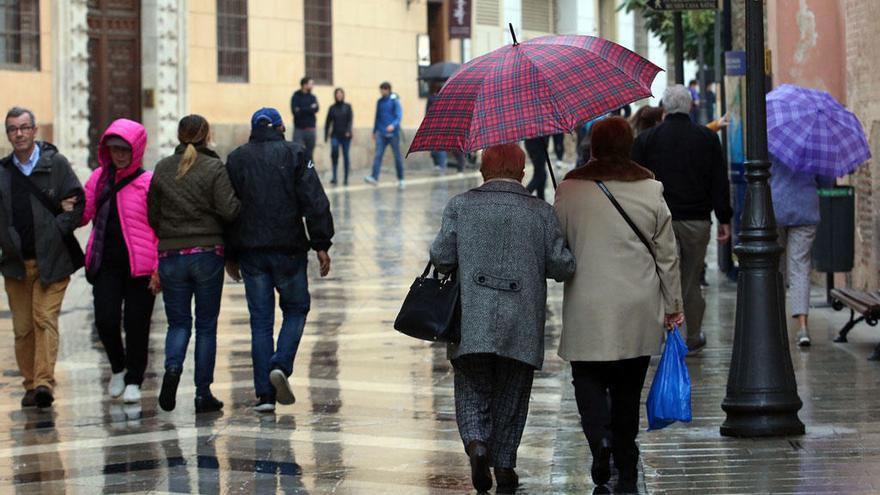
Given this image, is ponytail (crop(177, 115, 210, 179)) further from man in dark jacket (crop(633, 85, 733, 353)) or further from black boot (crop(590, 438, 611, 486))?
black boot (crop(590, 438, 611, 486))

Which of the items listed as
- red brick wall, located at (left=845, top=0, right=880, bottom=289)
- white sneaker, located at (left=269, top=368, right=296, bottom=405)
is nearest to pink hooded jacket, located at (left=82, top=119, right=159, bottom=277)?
white sneaker, located at (left=269, top=368, right=296, bottom=405)

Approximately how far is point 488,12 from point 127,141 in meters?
35.6

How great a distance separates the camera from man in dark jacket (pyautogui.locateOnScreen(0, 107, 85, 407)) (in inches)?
448

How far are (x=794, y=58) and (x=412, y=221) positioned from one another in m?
8.34

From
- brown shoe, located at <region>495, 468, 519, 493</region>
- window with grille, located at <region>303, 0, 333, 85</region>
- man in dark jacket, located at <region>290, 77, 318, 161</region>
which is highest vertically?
window with grille, located at <region>303, 0, 333, 85</region>

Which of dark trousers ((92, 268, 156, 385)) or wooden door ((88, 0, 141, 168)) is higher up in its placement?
wooden door ((88, 0, 141, 168))

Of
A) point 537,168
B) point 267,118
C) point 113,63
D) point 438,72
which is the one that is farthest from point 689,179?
point 438,72

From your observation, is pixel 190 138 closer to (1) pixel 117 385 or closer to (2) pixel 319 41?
(1) pixel 117 385

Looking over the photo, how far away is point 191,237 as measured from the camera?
10.8 meters

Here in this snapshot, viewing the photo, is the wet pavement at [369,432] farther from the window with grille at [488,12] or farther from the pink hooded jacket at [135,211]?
the window with grille at [488,12]

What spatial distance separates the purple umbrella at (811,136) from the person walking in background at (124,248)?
4.38 metres

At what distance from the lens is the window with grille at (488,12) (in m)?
45.7

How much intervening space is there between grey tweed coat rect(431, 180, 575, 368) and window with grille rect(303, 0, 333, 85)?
29.3 meters

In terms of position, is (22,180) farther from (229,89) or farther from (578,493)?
(229,89)
